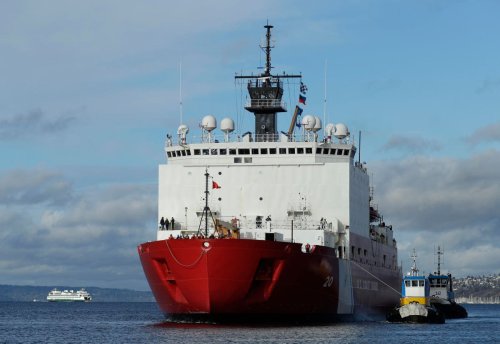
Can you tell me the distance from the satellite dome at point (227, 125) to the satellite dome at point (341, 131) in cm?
608

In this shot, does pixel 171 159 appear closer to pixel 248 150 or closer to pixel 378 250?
pixel 248 150

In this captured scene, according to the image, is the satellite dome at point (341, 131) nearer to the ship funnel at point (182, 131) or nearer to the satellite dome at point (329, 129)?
the satellite dome at point (329, 129)

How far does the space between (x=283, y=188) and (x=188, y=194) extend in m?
5.20

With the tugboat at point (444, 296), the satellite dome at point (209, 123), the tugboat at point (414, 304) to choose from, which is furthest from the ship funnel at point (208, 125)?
the tugboat at point (444, 296)

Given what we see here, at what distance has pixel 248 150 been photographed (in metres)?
58.4

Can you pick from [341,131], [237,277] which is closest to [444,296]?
[341,131]

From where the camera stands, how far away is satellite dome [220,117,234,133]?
59.9 metres

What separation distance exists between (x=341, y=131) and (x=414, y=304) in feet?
39.3

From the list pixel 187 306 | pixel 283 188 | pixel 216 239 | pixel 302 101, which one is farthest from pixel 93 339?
pixel 302 101

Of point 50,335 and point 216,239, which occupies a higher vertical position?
point 216,239

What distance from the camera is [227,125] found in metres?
59.9

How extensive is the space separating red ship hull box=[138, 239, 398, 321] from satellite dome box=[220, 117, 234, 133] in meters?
9.86

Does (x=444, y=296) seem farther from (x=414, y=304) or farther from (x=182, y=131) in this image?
(x=182, y=131)

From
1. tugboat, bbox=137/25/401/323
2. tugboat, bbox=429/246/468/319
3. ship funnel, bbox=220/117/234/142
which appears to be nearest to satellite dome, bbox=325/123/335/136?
tugboat, bbox=137/25/401/323
